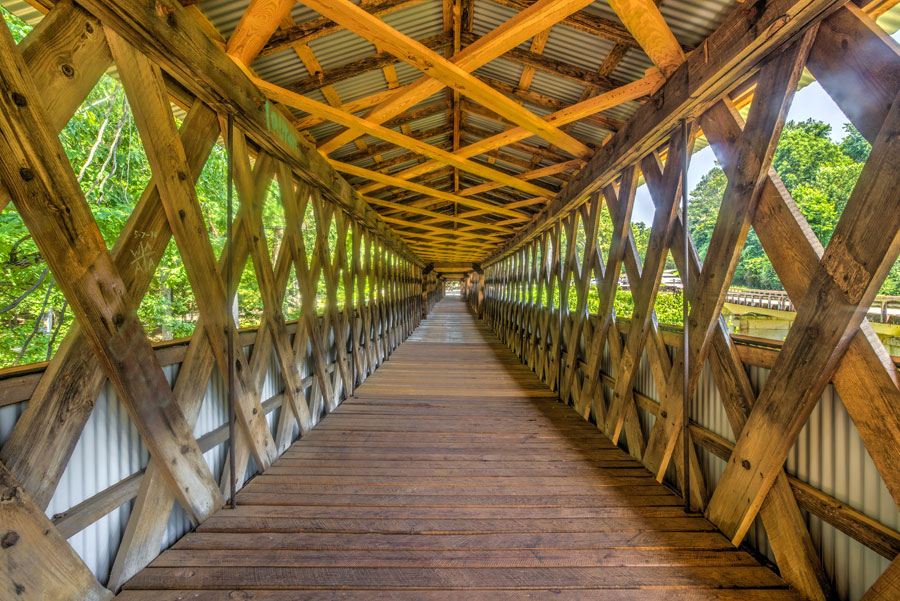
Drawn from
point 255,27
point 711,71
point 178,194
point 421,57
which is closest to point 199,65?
point 255,27

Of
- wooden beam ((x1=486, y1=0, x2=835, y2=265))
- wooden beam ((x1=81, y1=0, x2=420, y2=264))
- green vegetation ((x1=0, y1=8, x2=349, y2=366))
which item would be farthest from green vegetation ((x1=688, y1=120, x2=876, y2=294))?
green vegetation ((x1=0, y1=8, x2=349, y2=366))

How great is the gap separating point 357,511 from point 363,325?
365 cm

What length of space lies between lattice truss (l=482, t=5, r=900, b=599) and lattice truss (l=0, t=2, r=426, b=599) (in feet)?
8.93

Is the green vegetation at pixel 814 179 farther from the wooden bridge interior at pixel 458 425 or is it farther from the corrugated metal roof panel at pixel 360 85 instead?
the corrugated metal roof panel at pixel 360 85

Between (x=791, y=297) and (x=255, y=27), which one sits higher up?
(x=255, y=27)

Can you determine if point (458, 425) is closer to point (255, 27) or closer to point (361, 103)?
point (361, 103)

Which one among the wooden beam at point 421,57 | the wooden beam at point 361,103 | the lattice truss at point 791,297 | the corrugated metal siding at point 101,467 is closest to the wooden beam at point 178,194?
A: the corrugated metal siding at point 101,467

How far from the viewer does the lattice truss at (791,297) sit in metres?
1.33

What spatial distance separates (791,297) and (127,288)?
2953 mm

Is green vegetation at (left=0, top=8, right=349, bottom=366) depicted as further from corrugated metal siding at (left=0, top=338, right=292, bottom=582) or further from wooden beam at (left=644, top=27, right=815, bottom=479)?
wooden beam at (left=644, top=27, right=815, bottom=479)

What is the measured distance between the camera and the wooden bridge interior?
4.38ft

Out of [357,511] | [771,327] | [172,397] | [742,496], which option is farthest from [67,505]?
[771,327]

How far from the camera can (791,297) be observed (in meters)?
1.66

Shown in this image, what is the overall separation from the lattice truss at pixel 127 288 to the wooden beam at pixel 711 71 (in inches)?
100
